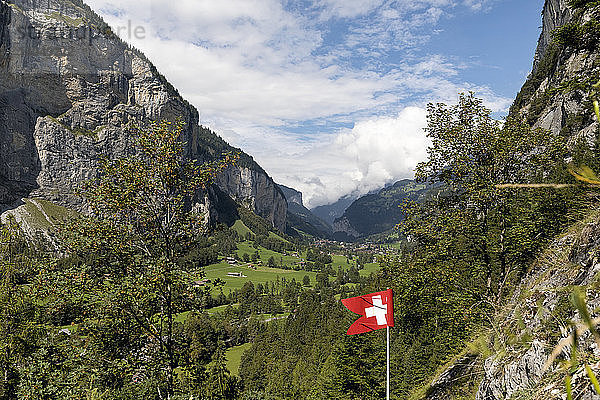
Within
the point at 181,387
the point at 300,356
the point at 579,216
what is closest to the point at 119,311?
the point at 181,387

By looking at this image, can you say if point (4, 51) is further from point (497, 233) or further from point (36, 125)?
point (497, 233)

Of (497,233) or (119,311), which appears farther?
(497,233)

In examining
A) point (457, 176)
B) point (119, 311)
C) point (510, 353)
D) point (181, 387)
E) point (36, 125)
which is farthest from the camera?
point (36, 125)

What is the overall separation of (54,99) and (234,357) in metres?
167

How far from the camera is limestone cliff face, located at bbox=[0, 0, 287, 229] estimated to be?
6294 inches

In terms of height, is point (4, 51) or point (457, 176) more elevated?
point (4, 51)

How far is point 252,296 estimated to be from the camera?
13488cm

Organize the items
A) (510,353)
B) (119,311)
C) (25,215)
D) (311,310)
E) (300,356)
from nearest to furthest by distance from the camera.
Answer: (510,353) < (119,311) < (300,356) < (311,310) < (25,215)

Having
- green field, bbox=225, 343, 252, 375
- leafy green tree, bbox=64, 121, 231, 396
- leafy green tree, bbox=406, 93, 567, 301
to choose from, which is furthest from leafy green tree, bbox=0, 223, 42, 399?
green field, bbox=225, 343, 252, 375

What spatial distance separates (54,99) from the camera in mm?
175875

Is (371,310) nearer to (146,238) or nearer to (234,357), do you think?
(146,238)

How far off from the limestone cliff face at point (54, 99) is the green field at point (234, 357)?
9689 cm

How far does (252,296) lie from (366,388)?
11011 cm

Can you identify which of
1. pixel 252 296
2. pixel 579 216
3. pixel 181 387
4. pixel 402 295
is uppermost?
pixel 579 216
